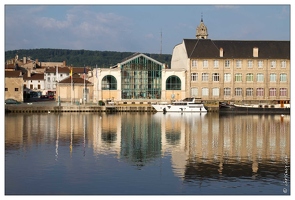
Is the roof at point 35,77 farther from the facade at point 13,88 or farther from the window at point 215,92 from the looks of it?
the window at point 215,92

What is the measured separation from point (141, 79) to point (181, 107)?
930 centimetres

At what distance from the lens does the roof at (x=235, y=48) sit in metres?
85.4

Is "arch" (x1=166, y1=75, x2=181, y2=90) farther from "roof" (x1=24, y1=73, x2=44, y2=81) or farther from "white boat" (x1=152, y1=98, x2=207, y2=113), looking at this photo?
"roof" (x1=24, y1=73, x2=44, y2=81)

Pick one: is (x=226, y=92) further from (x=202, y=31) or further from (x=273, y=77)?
(x=202, y=31)

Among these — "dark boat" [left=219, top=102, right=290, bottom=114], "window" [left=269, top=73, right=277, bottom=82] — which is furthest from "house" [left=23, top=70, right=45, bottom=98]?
"window" [left=269, top=73, right=277, bottom=82]

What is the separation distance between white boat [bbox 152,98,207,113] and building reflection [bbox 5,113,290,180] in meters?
16.9

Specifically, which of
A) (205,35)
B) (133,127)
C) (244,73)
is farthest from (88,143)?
(205,35)

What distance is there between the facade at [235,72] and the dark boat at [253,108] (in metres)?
4.84

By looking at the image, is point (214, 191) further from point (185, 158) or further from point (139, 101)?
point (139, 101)

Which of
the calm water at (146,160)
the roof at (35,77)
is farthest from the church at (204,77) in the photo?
the roof at (35,77)

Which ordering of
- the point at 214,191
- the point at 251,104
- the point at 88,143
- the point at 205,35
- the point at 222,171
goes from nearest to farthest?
the point at 214,191, the point at 222,171, the point at 88,143, the point at 251,104, the point at 205,35

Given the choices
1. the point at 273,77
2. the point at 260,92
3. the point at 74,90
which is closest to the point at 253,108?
the point at 260,92

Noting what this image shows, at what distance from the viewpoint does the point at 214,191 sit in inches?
961

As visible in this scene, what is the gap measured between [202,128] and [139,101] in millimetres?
31242
